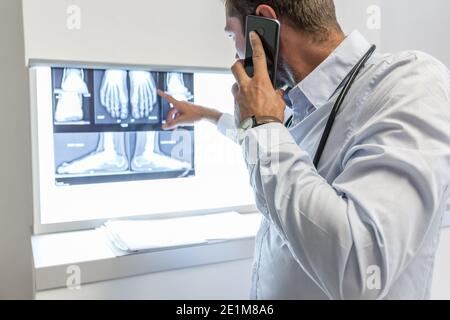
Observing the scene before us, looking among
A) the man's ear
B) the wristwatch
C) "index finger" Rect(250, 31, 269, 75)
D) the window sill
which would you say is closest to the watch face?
the wristwatch

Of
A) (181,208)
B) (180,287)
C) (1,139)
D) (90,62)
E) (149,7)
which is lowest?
(180,287)

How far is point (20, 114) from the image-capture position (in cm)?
135

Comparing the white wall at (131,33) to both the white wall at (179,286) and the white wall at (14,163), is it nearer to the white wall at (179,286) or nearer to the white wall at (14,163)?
the white wall at (14,163)

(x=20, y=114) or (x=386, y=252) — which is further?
(x=20, y=114)

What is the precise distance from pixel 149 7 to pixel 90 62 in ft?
0.77

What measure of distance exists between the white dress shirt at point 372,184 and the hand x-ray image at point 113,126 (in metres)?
0.74

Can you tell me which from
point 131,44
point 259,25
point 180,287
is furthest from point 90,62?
point 180,287

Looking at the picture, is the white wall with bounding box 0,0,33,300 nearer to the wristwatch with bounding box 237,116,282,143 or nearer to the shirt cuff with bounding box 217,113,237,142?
the shirt cuff with bounding box 217,113,237,142

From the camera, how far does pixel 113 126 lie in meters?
1.34

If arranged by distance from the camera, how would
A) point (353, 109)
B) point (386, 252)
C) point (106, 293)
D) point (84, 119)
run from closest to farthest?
point (386, 252) → point (353, 109) → point (106, 293) → point (84, 119)

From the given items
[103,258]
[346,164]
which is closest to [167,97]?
[103,258]

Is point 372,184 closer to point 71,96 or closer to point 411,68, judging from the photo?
point 411,68

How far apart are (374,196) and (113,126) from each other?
98cm

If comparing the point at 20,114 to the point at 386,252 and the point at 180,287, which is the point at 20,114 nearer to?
the point at 180,287
